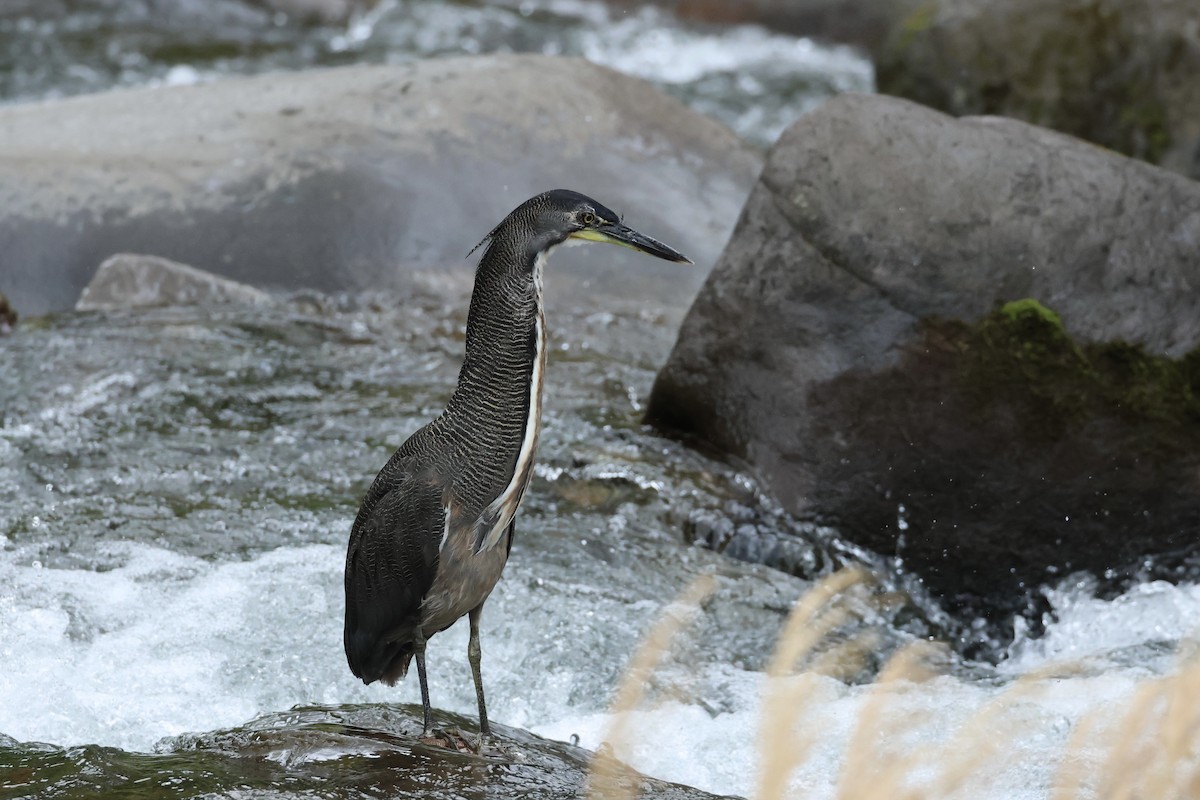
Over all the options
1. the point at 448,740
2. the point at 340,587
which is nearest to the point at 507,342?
the point at 448,740

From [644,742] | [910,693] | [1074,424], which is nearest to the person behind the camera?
[644,742]

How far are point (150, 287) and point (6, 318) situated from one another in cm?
74

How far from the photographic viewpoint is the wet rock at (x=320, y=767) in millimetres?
3143

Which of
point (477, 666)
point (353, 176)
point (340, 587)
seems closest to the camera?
point (477, 666)

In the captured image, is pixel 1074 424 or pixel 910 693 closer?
pixel 910 693

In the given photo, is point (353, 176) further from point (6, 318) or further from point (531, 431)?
point (531, 431)

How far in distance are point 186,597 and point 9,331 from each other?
283cm

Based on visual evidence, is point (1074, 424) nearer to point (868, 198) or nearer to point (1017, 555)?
point (1017, 555)

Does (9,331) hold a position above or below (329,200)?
below

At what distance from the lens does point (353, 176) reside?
26.0 feet

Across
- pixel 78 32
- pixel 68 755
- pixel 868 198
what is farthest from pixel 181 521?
pixel 78 32

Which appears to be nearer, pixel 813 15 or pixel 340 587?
pixel 340 587

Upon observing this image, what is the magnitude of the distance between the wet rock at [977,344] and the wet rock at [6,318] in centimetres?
375

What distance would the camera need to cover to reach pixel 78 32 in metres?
12.8
